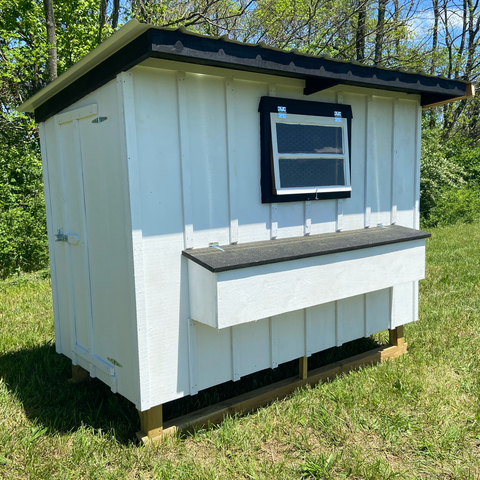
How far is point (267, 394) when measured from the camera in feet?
11.6

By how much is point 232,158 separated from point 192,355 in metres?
1.39

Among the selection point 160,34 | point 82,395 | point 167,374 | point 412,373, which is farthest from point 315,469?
point 160,34

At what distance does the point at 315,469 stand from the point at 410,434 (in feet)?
2.62

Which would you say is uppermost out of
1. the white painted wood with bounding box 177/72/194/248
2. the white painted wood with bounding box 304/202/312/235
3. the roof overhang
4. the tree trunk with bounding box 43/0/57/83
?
the tree trunk with bounding box 43/0/57/83

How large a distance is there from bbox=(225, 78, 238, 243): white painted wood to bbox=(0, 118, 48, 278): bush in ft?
20.6

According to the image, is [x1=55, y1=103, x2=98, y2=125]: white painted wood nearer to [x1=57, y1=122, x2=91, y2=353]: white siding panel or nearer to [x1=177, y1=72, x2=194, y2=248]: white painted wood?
[x1=57, y1=122, x2=91, y2=353]: white siding panel

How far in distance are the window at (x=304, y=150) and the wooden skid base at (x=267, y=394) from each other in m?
1.54

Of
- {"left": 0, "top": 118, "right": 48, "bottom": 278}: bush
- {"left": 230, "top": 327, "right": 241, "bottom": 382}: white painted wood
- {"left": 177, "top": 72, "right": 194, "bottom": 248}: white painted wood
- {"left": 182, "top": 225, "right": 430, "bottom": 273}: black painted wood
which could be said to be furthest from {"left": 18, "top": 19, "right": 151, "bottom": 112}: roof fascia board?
{"left": 0, "top": 118, "right": 48, "bottom": 278}: bush

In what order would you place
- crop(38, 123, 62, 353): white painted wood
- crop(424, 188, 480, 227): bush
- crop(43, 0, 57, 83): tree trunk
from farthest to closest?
crop(424, 188, 480, 227): bush, crop(43, 0, 57, 83): tree trunk, crop(38, 123, 62, 353): white painted wood

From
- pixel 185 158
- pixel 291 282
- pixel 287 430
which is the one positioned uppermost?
pixel 185 158

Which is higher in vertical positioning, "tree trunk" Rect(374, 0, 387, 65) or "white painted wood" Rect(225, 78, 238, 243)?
"tree trunk" Rect(374, 0, 387, 65)

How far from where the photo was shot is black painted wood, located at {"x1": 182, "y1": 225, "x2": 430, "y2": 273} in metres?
2.73

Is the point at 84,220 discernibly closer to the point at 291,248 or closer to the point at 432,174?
the point at 291,248

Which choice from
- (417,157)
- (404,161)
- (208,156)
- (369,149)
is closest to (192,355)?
(208,156)
